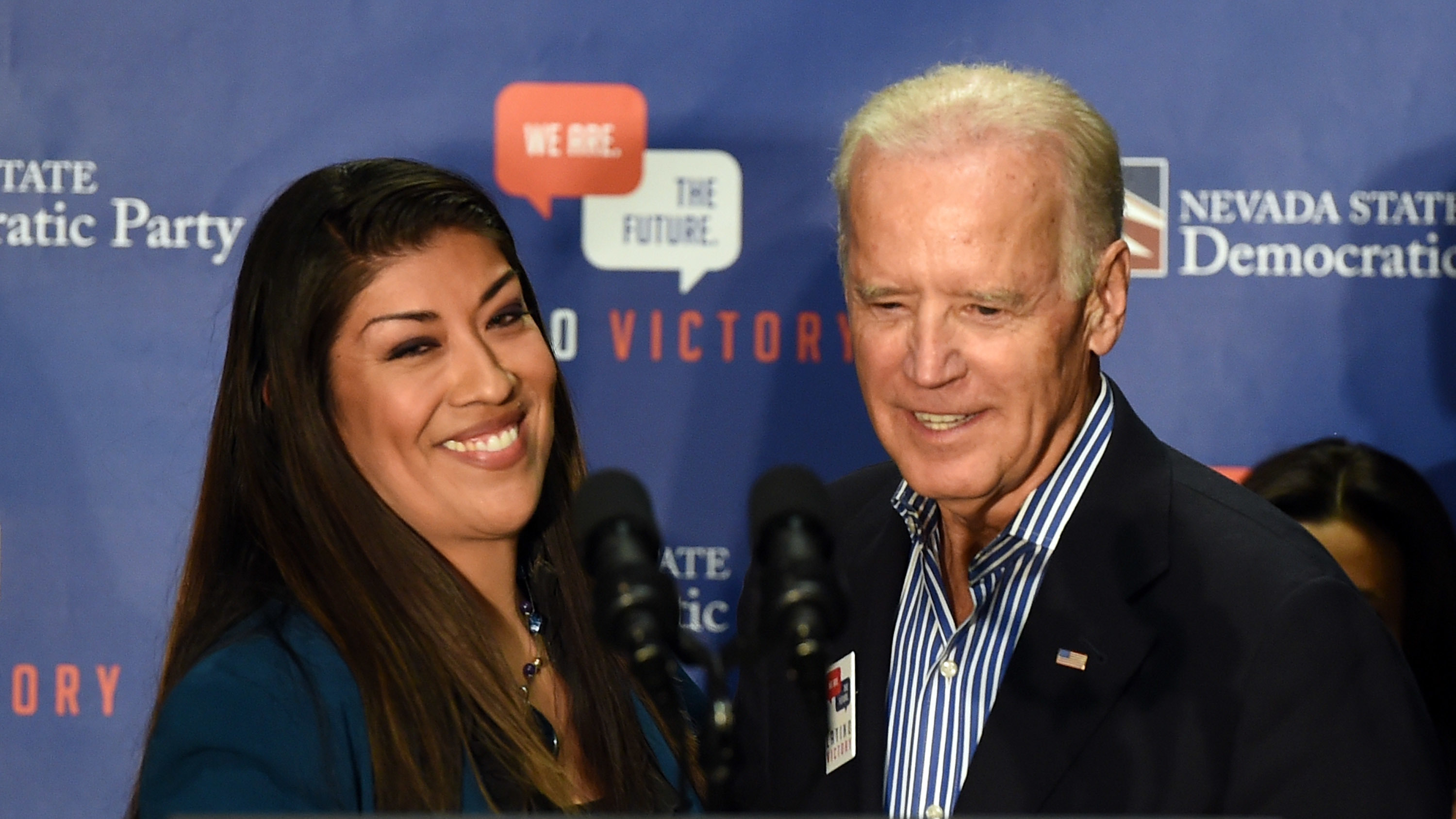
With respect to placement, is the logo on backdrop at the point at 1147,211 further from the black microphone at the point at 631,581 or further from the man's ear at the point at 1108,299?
the black microphone at the point at 631,581

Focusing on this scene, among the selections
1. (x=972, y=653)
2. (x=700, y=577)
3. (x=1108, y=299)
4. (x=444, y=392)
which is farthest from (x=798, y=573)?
(x=700, y=577)

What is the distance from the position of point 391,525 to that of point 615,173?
1160mm

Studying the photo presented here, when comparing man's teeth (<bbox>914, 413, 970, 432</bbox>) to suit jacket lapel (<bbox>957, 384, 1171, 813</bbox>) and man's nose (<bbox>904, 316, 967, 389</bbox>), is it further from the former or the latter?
suit jacket lapel (<bbox>957, 384, 1171, 813</bbox>)

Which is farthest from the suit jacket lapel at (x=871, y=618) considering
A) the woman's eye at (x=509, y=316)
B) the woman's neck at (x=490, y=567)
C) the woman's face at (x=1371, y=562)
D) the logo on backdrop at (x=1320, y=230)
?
the woman's face at (x=1371, y=562)

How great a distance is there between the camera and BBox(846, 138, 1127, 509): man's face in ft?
6.92

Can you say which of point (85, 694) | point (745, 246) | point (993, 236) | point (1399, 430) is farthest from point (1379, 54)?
point (85, 694)

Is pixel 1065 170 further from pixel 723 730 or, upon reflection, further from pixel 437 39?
pixel 437 39

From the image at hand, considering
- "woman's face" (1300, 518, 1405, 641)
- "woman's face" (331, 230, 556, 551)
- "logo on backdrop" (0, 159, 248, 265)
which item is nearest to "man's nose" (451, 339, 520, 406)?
"woman's face" (331, 230, 556, 551)

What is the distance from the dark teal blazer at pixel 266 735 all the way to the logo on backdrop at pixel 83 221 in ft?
4.24

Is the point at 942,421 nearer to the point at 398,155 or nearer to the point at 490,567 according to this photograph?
the point at 490,567

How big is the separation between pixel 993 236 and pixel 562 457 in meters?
0.94

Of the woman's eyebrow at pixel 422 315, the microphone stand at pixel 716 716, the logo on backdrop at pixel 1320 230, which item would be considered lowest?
the microphone stand at pixel 716 716

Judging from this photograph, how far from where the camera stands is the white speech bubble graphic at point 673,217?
3.29 metres

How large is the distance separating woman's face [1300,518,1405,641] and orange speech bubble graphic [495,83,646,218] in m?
1.61
